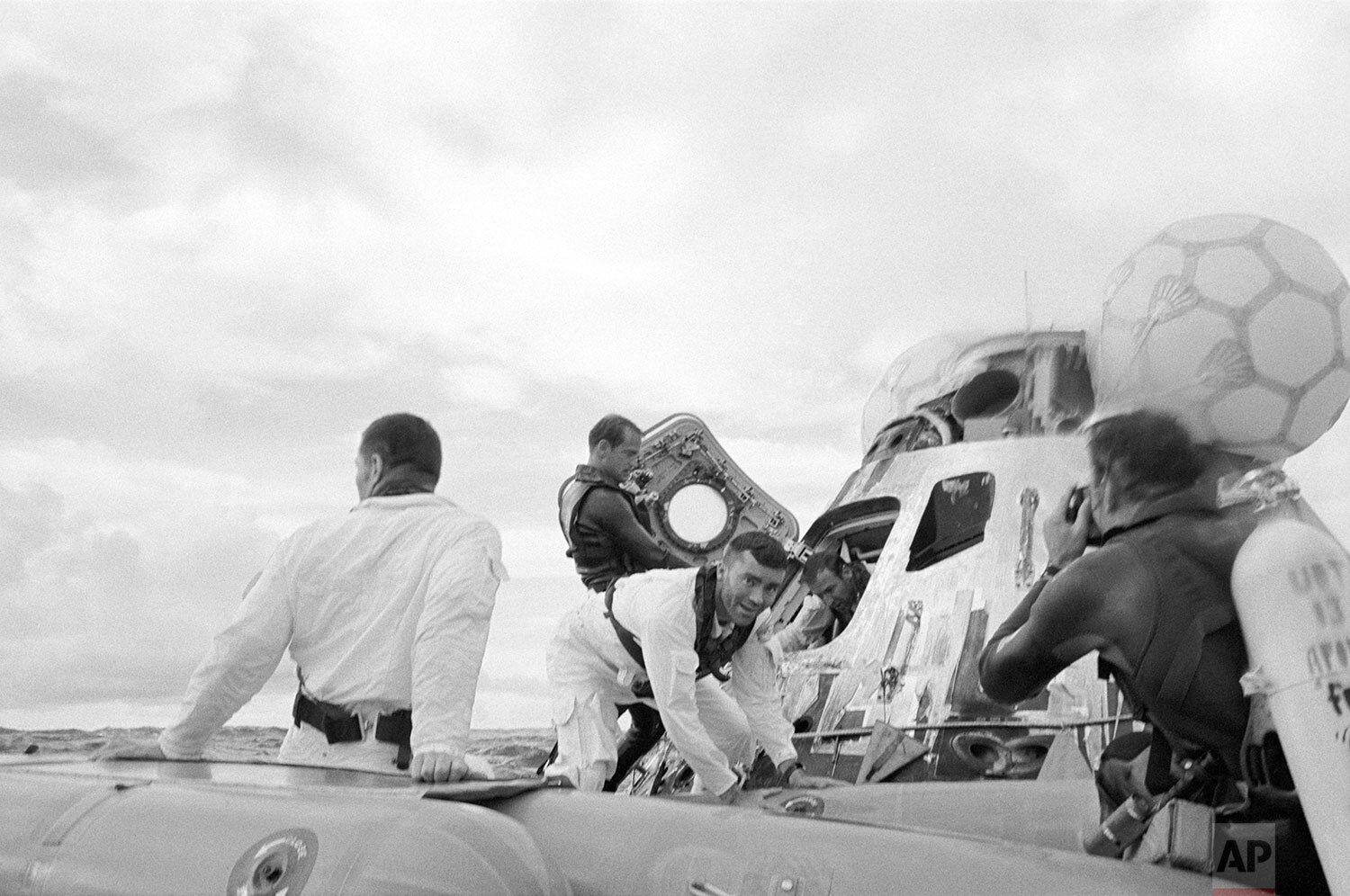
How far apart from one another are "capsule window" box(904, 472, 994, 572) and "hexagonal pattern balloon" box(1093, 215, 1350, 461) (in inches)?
62.7

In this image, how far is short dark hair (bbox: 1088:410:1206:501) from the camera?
7.87 ft

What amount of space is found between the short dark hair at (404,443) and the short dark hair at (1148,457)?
2191mm

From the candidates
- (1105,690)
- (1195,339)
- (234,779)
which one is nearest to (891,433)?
(1105,690)

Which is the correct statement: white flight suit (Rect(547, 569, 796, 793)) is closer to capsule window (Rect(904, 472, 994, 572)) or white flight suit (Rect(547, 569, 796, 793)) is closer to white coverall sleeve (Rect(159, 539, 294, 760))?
capsule window (Rect(904, 472, 994, 572))

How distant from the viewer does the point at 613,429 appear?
5.65 m

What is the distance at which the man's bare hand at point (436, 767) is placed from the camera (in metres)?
3.34

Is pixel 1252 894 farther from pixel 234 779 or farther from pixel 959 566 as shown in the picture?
pixel 959 566

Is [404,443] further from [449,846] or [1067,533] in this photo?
[1067,533]

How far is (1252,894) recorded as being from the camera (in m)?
2.25

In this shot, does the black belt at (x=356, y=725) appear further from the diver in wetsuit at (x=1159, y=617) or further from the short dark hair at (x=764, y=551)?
the diver in wetsuit at (x=1159, y=617)

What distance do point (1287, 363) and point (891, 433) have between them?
3.15 m

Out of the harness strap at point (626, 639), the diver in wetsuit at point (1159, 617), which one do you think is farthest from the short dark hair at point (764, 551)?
the diver in wetsuit at point (1159, 617)

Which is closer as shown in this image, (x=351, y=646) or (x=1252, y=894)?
(x=1252, y=894)

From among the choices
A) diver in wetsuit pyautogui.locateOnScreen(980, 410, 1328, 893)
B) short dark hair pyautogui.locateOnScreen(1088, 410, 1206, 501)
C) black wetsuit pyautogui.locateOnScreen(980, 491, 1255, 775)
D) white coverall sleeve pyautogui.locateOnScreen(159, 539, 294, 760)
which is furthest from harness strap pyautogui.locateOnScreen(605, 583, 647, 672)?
short dark hair pyautogui.locateOnScreen(1088, 410, 1206, 501)
